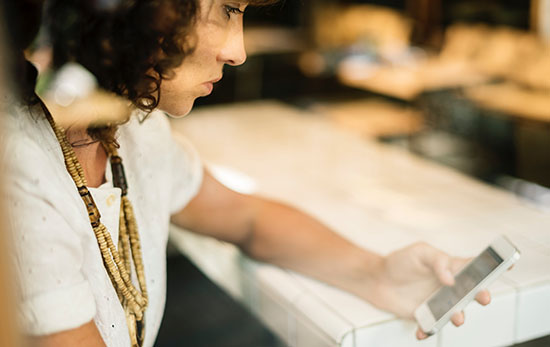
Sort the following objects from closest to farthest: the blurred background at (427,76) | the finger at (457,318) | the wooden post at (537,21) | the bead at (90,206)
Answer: the bead at (90,206)
the finger at (457,318)
the blurred background at (427,76)
the wooden post at (537,21)

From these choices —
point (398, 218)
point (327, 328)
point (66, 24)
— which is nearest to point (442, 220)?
point (398, 218)

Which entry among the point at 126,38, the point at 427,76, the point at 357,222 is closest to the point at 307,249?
the point at 357,222

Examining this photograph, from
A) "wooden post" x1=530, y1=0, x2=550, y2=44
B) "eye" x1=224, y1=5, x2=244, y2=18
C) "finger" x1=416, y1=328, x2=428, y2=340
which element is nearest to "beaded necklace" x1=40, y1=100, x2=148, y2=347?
"eye" x1=224, y1=5, x2=244, y2=18

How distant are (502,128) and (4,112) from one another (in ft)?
11.1

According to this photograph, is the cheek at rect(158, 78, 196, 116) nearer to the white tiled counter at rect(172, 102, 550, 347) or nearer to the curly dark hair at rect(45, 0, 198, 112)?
the curly dark hair at rect(45, 0, 198, 112)

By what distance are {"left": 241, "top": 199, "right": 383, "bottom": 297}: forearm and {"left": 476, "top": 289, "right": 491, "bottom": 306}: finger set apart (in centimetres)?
16

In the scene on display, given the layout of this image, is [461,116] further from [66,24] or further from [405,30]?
[66,24]

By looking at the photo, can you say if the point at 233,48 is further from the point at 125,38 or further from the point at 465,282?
the point at 465,282

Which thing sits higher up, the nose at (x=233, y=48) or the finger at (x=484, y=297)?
the nose at (x=233, y=48)

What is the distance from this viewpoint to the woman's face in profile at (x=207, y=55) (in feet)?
2.20

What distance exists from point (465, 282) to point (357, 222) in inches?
14.4

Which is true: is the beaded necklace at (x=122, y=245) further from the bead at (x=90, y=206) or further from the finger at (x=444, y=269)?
the finger at (x=444, y=269)

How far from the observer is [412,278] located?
2.95ft

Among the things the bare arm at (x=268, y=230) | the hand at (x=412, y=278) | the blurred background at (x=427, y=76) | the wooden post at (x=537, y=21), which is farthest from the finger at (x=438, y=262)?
the wooden post at (x=537, y=21)
